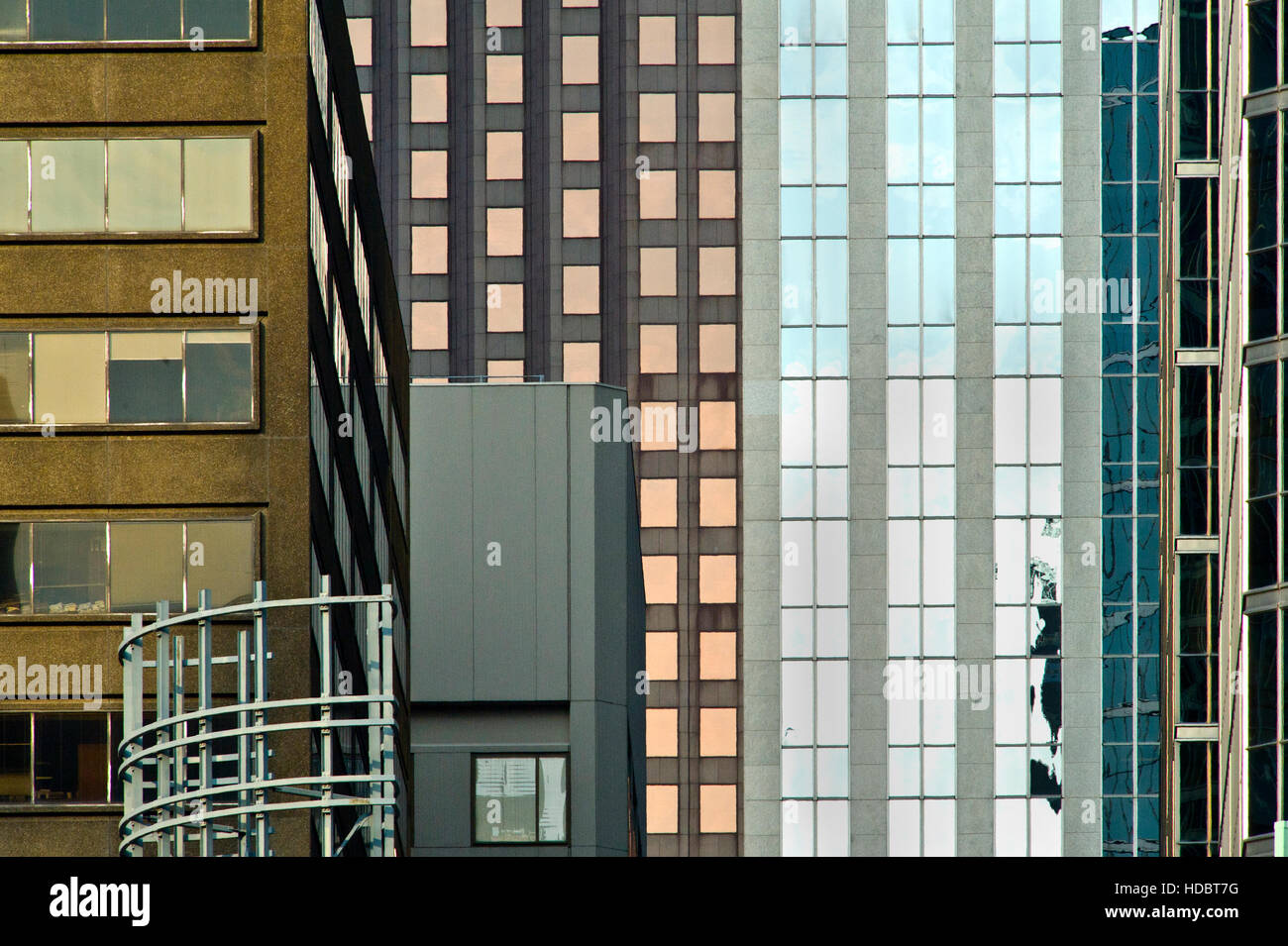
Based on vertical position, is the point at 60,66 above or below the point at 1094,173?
below

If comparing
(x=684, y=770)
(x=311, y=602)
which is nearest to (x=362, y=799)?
(x=311, y=602)

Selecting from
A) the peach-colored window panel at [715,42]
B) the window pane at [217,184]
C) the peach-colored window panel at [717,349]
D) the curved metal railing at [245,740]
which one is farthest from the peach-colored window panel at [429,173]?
the curved metal railing at [245,740]

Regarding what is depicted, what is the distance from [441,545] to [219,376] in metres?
16.6

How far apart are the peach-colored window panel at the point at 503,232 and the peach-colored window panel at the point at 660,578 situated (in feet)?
60.1

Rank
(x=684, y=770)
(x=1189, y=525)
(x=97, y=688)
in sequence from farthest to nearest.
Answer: (x=684, y=770)
(x=1189, y=525)
(x=97, y=688)

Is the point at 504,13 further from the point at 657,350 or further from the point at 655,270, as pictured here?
the point at 657,350

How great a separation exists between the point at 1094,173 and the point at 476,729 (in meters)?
72.6

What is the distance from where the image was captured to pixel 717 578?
112688mm

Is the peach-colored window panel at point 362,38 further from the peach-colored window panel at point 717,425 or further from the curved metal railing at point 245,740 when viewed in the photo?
the curved metal railing at point 245,740

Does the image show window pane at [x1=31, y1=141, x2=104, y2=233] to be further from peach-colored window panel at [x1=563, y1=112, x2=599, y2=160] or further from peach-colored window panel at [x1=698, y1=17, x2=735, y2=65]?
peach-colored window panel at [x1=698, y1=17, x2=735, y2=65]

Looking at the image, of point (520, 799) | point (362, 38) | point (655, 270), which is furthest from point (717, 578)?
point (520, 799)

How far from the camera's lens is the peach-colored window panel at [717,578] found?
368 feet
